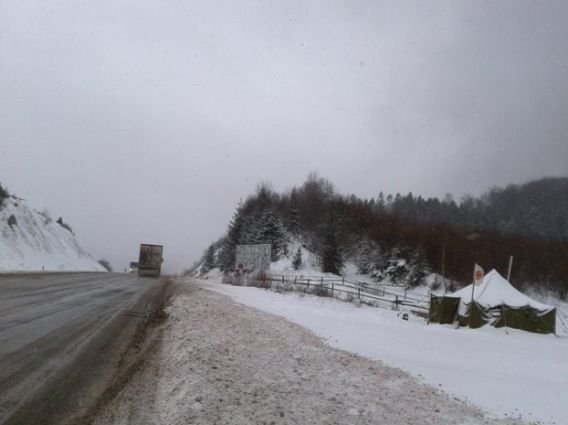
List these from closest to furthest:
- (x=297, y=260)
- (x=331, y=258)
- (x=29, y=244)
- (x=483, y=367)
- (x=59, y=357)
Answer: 1. (x=59, y=357)
2. (x=483, y=367)
3. (x=29, y=244)
4. (x=297, y=260)
5. (x=331, y=258)

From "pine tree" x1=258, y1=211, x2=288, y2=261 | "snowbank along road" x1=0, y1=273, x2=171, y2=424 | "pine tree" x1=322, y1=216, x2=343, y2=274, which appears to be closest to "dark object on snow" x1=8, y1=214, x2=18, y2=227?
"pine tree" x1=258, y1=211, x2=288, y2=261

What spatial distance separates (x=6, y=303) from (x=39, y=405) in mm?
9450

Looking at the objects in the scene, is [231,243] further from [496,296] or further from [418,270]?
[496,296]

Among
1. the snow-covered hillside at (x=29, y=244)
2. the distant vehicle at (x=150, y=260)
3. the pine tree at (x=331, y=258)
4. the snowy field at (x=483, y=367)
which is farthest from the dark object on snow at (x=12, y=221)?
the snowy field at (x=483, y=367)

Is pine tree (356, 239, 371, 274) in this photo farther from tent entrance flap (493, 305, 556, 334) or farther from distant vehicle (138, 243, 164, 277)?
tent entrance flap (493, 305, 556, 334)

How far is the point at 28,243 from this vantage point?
1988 inches

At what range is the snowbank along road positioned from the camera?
480cm

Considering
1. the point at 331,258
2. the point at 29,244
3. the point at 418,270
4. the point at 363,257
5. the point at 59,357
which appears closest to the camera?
the point at 59,357

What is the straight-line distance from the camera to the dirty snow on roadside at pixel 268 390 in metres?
4.83

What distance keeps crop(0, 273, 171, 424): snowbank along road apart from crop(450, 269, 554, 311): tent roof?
1751cm

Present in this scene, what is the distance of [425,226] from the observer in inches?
3445

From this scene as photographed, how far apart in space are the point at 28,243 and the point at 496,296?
170 feet

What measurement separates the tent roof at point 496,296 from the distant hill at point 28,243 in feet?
123

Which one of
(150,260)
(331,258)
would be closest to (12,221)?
(150,260)
